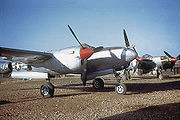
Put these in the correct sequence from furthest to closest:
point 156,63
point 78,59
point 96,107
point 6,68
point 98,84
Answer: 1. point 156,63
2. point 6,68
3. point 98,84
4. point 78,59
5. point 96,107

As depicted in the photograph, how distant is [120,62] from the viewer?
796 centimetres

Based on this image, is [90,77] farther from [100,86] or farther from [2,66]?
[2,66]

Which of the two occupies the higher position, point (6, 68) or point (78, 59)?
point (78, 59)

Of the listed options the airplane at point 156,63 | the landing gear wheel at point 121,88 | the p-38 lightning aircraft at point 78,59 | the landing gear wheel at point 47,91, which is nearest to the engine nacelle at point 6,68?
the p-38 lightning aircraft at point 78,59

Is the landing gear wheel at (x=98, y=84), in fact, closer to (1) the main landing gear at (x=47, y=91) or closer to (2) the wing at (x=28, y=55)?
(1) the main landing gear at (x=47, y=91)

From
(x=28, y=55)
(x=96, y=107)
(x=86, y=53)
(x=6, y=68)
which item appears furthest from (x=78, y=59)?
(x=6, y=68)

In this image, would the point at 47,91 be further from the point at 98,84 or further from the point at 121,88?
the point at 98,84

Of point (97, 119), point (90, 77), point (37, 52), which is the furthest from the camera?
point (90, 77)

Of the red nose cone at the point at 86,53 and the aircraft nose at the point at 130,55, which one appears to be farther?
the aircraft nose at the point at 130,55

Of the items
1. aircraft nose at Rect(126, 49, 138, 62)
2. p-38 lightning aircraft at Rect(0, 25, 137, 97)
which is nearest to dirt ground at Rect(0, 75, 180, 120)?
p-38 lightning aircraft at Rect(0, 25, 137, 97)

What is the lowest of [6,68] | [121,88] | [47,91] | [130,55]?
[47,91]

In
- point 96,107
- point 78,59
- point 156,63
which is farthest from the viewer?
point 156,63

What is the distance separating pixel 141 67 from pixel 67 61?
66.0 ft

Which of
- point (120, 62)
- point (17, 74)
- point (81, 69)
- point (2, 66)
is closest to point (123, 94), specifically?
point (120, 62)
